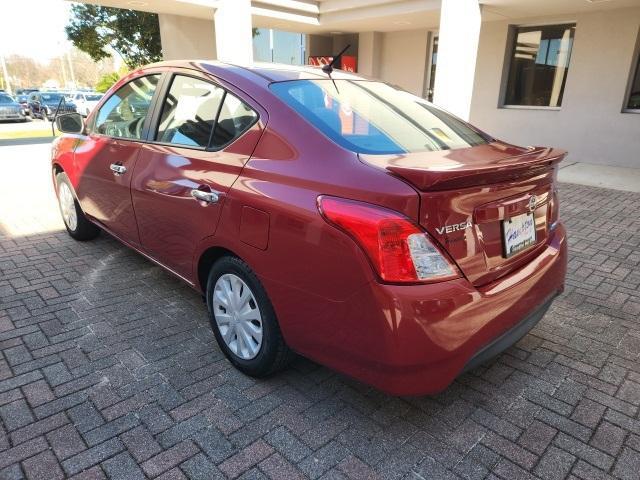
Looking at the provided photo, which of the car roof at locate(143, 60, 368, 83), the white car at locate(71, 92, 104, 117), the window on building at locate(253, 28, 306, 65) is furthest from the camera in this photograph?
the white car at locate(71, 92, 104, 117)

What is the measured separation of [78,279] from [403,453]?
9.79 feet

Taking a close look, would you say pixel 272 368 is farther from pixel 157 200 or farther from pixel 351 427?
pixel 157 200

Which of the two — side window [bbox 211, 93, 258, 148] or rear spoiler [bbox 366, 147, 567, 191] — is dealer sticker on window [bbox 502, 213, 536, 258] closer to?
rear spoiler [bbox 366, 147, 567, 191]

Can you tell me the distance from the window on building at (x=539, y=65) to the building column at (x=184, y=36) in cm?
823

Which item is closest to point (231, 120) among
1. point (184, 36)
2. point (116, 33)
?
point (184, 36)

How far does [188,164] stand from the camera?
2.66 metres

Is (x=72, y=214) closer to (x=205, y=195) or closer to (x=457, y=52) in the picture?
(x=205, y=195)

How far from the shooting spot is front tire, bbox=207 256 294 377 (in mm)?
2312

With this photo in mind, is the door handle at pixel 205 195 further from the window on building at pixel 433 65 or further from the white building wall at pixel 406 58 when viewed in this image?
the window on building at pixel 433 65

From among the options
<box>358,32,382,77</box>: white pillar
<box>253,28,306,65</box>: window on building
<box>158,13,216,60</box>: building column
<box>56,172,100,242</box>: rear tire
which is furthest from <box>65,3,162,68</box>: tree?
<box>56,172,100,242</box>: rear tire

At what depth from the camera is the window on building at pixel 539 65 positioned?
997 cm

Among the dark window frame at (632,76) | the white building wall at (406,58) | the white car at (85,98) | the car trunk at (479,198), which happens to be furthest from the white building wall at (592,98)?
the white car at (85,98)

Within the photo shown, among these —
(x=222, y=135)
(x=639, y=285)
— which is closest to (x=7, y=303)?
(x=222, y=135)

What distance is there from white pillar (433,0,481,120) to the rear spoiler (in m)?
7.73
